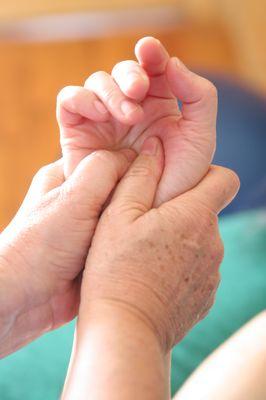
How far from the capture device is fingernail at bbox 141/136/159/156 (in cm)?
88

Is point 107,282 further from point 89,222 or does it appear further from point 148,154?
point 148,154

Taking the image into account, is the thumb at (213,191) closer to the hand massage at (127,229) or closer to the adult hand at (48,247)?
the hand massage at (127,229)

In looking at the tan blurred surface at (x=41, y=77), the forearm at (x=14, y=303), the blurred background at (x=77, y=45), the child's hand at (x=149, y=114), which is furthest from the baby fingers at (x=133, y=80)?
the blurred background at (x=77, y=45)

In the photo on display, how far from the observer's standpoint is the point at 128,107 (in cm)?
81

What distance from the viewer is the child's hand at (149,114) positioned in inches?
32.1

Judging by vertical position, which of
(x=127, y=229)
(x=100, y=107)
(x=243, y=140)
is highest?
(x=100, y=107)

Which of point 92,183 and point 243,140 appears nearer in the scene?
point 92,183

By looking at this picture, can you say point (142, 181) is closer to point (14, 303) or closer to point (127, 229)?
point (127, 229)

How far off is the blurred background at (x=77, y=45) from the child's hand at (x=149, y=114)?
1.59 m

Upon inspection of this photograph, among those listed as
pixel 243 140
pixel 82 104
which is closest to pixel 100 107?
pixel 82 104

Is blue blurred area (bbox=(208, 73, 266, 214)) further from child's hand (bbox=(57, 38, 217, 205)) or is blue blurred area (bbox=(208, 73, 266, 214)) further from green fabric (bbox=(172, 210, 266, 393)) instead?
child's hand (bbox=(57, 38, 217, 205))

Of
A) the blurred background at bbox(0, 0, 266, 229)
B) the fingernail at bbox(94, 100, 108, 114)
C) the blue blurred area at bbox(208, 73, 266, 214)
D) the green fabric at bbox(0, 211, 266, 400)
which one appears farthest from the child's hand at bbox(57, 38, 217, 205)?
the blurred background at bbox(0, 0, 266, 229)

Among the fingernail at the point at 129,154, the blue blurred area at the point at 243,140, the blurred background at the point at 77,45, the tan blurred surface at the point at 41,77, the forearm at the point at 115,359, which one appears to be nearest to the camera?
the forearm at the point at 115,359

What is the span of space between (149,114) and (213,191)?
0.15 meters
